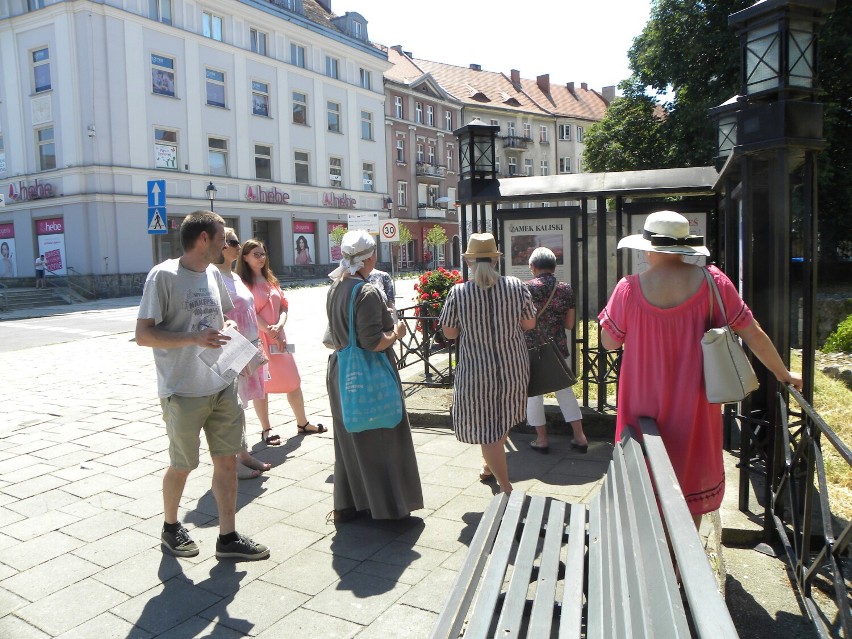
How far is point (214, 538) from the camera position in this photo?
13.8 ft

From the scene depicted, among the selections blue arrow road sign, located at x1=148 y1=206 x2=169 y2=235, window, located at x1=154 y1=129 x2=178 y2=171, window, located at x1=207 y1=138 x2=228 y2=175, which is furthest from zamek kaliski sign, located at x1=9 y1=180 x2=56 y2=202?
blue arrow road sign, located at x1=148 y1=206 x2=169 y2=235

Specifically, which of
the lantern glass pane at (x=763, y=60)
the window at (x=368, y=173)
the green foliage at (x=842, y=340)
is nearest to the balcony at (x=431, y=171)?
the window at (x=368, y=173)

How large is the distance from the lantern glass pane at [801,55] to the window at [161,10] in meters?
32.5

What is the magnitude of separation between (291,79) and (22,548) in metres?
37.4

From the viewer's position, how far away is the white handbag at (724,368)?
290 cm

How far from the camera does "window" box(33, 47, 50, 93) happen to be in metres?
29.7

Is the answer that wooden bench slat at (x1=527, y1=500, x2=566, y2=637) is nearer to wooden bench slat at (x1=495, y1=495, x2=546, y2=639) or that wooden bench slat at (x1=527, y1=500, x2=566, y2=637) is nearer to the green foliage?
wooden bench slat at (x1=495, y1=495, x2=546, y2=639)

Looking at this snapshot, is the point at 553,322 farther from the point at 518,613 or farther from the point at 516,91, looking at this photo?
the point at 516,91

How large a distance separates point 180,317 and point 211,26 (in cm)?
3442

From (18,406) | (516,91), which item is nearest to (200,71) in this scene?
(18,406)

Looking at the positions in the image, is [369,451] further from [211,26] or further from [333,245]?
[333,245]

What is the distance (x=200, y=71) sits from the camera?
1300 inches

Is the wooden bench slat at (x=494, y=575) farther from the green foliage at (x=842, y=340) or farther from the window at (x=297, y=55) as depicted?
the window at (x=297, y=55)

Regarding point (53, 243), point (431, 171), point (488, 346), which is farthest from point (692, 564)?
point (431, 171)
